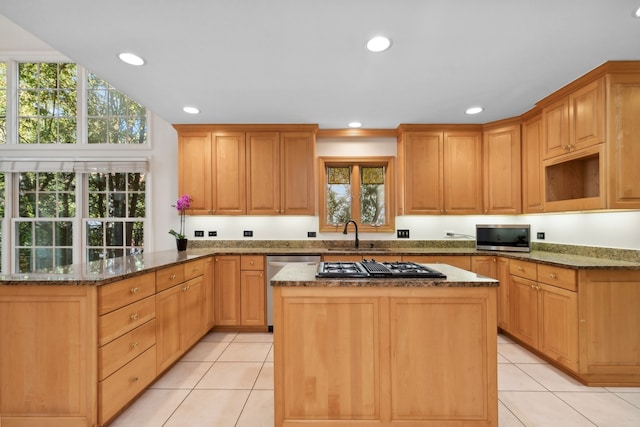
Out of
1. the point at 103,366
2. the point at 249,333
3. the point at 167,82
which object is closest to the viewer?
the point at 103,366

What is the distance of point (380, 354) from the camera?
158 centimetres

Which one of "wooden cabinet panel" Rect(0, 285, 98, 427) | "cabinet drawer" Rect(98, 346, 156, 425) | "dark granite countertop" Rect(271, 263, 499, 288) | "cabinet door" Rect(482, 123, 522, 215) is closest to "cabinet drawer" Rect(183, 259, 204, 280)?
"cabinet drawer" Rect(98, 346, 156, 425)

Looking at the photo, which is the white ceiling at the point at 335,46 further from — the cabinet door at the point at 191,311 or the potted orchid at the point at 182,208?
the cabinet door at the point at 191,311

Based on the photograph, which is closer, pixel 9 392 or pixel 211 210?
pixel 9 392

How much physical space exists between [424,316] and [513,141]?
3.00 meters

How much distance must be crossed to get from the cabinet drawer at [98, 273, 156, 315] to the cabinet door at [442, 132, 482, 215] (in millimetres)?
3405

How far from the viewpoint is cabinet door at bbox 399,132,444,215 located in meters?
3.70

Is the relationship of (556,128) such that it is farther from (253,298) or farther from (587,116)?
(253,298)

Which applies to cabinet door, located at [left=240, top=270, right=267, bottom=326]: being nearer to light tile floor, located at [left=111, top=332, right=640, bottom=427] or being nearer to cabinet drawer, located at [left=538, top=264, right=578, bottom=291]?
light tile floor, located at [left=111, top=332, right=640, bottom=427]

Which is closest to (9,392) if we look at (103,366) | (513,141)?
(103,366)

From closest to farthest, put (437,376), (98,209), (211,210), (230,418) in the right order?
(437,376) → (230,418) → (211,210) → (98,209)

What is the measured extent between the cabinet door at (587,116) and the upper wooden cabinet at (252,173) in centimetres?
268

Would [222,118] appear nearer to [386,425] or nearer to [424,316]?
[424,316]

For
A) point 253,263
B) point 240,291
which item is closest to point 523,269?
point 253,263
